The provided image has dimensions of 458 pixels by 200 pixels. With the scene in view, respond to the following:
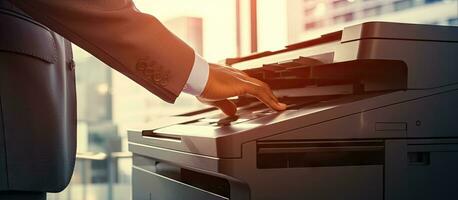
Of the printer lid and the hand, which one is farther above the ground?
the printer lid

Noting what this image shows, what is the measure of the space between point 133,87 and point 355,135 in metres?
1.39

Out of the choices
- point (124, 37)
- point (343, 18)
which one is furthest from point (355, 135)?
point (343, 18)

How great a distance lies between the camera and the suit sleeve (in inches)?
28.1

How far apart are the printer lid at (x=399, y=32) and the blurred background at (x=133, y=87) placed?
3.35 feet

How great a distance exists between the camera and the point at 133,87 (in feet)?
6.53

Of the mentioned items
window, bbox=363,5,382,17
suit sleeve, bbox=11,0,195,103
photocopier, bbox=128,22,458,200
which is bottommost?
photocopier, bbox=128,22,458,200

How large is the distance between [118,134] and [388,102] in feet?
4.75

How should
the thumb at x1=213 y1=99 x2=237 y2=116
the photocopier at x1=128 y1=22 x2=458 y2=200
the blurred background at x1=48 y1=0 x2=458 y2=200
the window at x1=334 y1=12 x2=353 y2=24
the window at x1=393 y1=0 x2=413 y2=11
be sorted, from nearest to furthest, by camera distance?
the photocopier at x1=128 y1=22 x2=458 y2=200 < the thumb at x1=213 y1=99 x2=237 y2=116 < the window at x1=393 y1=0 x2=413 y2=11 < the window at x1=334 y1=12 x2=353 y2=24 < the blurred background at x1=48 y1=0 x2=458 y2=200

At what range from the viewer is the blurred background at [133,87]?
1.92m

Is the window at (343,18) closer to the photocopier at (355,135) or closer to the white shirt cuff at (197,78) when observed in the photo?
the photocopier at (355,135)

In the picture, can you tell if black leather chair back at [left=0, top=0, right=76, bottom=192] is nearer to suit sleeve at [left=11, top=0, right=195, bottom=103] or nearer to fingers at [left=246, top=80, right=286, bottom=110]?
suit sleeve at [left=11, top=0, right=195, bottom=103]

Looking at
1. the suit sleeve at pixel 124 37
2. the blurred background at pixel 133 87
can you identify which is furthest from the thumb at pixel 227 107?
the blurred background at pixel 133 87

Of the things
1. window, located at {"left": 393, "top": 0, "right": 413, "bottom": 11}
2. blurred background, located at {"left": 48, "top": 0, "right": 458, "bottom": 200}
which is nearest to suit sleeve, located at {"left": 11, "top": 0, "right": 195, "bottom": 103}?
window, located at {"left": 393, "top": 0, "right": 413, "bottom": 11}

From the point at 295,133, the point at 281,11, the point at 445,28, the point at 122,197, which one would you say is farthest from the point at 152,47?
the point at 122,197
